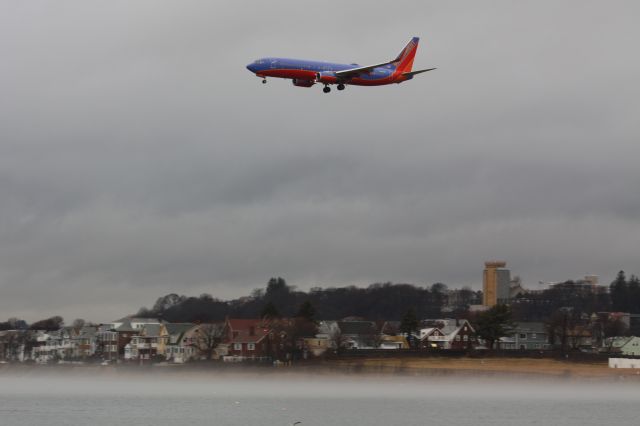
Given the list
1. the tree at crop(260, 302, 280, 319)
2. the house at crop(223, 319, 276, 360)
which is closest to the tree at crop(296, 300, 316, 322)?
the tree at crop(260, 302, 280, 319)

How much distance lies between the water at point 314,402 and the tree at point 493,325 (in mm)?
17476

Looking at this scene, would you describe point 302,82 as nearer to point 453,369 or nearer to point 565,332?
point 453,369

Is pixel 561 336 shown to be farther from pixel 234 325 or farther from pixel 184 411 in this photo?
pixel 184 411

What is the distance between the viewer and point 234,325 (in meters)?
189

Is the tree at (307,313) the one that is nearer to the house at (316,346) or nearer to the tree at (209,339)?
the house at (316,346)

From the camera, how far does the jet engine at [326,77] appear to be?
11444 centimetres

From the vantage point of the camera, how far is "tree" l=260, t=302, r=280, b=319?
18995 cm

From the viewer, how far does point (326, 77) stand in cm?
11444

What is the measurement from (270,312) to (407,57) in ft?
245

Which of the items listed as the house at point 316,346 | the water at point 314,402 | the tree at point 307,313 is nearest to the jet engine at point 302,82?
the water at point 314,402

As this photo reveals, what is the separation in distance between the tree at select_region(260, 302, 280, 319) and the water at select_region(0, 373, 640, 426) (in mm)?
18629

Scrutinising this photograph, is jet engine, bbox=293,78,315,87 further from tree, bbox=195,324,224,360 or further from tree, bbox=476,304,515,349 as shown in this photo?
tree, bbox=195,324,224,360

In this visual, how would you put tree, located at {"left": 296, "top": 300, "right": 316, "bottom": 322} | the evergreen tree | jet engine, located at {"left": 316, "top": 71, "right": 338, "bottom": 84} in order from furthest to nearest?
the evergreen tree, tree, located at {"left": 296, "top": 300, "right": 316, "bottom": 322}, jet engine, located at {"left": 316, "top": 71, "right": 338, "bottom": 84}

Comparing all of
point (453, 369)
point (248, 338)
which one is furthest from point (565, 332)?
point (248, 338)
